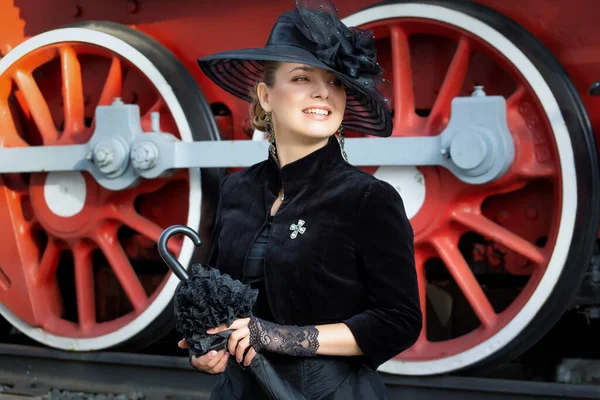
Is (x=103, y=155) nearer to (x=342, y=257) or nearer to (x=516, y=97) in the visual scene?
(x=516, y=97)

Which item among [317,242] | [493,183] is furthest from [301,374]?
[493,183]

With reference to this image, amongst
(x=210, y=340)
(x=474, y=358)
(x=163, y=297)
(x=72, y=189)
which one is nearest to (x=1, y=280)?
(x=72, y=189)

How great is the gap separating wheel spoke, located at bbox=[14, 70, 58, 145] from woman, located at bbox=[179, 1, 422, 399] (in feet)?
6.40

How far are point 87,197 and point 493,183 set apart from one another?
1.58 meters

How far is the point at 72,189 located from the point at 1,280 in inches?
19.8

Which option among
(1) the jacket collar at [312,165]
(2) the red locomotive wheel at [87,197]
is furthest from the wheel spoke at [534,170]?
(1) the jacket collar at [312,165]

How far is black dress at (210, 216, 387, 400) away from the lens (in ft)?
5.02

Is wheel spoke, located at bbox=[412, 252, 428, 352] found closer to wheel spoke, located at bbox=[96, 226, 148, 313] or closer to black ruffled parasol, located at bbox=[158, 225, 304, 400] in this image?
wheel spoke, located at bbox=[96, 226, 148, 313]

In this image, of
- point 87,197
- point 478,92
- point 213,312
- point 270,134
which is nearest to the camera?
point 213,312

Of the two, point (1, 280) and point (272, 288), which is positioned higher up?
point (272, 288)

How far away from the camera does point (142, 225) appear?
326 centimetres

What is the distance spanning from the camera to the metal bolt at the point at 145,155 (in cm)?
300

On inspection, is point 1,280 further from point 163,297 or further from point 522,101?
point 522,101

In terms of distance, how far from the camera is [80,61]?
3.52m
